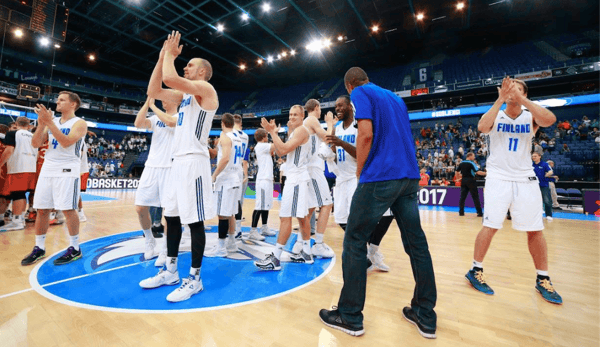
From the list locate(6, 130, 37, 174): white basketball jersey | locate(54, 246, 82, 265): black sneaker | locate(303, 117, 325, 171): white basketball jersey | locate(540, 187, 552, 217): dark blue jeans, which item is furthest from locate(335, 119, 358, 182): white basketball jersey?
locate(540, 187, 552, 217): dark blue jeans

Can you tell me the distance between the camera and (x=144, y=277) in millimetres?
2701

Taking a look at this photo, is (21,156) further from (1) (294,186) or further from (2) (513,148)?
(2) (513,148)

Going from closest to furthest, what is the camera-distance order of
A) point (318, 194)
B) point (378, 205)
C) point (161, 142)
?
point (378, 205)
point (161, 142)
point (318, 194)

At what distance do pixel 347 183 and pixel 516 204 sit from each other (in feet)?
5.48

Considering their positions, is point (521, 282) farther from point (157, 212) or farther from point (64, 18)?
point (64, 18)

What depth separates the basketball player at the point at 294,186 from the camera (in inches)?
119

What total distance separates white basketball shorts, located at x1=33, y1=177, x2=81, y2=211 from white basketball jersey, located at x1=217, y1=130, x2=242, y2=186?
176 cm

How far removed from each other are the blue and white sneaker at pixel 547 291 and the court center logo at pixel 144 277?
1.99 metres

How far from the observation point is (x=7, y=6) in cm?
939

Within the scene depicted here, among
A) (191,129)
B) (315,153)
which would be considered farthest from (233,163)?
(191,129)

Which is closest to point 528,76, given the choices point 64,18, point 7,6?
point 64,18

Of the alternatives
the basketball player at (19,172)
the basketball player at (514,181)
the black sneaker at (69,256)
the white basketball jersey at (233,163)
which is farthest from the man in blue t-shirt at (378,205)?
the basketball player at (19,172)

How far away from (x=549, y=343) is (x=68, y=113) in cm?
513

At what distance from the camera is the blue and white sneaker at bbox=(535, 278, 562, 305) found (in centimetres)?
225
